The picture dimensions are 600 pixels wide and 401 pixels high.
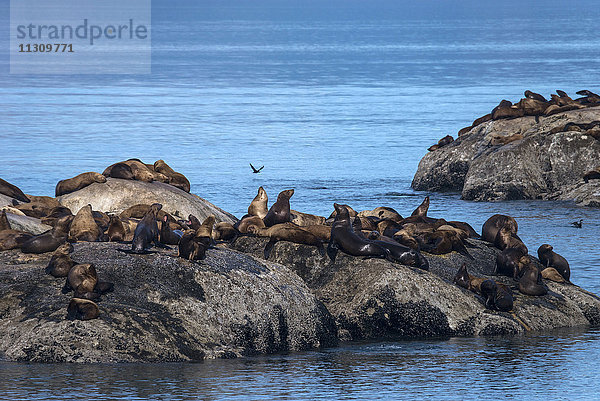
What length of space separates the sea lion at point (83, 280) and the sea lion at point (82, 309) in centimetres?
23

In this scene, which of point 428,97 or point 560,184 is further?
point 428,97

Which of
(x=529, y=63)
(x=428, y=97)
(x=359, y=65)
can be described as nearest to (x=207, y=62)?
(x=359, y=65)

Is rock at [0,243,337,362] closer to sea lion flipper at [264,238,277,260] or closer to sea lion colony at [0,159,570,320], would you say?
sea lion colony at [0,159,570,320]

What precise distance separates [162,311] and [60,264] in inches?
50.2

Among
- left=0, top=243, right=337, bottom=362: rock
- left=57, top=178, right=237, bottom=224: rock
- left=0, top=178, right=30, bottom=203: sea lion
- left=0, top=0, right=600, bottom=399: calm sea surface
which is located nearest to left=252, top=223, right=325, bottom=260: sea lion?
left=0, top=243, right=337, bottom=362: rock

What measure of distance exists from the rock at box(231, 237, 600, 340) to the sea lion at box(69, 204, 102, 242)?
215 centimetres

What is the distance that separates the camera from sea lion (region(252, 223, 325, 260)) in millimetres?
14312

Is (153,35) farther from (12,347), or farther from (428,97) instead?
(12,347)

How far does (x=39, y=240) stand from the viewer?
13055mm

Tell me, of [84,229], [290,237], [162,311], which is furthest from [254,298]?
[84,229]

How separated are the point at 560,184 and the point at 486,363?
51.5ft

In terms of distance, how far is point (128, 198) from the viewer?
19172 millimetres

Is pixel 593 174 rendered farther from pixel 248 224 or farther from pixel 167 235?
pixel 167 235

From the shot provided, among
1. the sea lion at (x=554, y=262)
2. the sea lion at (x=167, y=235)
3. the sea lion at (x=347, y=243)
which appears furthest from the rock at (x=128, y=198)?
the sea lion at (x=554, y=262)
